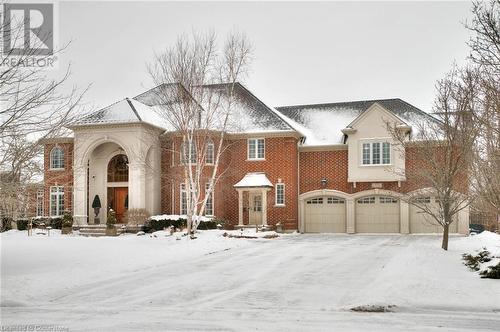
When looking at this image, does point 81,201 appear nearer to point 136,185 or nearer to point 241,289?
point 136,185

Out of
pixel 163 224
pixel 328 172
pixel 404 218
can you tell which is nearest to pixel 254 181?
pixel 328 172

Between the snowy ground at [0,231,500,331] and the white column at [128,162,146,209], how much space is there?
28.7 feet

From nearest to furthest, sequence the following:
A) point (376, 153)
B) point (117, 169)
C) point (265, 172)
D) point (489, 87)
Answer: point (489, 87)
point (376, 153)
point (265, 172)
point (117, 169)

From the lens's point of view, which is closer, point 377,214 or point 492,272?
point 492,272

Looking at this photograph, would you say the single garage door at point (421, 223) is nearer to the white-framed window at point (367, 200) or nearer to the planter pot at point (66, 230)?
the white-framed window at point (367, 200)

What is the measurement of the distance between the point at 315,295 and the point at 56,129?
7.28m

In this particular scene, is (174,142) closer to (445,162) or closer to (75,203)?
(75,203)

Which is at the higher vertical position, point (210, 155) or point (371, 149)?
point (371, 149)

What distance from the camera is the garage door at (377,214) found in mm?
32062

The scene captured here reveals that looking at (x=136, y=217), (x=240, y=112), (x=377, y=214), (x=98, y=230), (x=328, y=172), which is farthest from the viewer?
(x=240, y=112)

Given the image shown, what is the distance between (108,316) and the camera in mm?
9656

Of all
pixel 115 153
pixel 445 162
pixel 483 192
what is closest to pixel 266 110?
pixel 115 153

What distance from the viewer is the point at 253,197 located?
108 feet

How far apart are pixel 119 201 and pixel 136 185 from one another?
12.0ft
